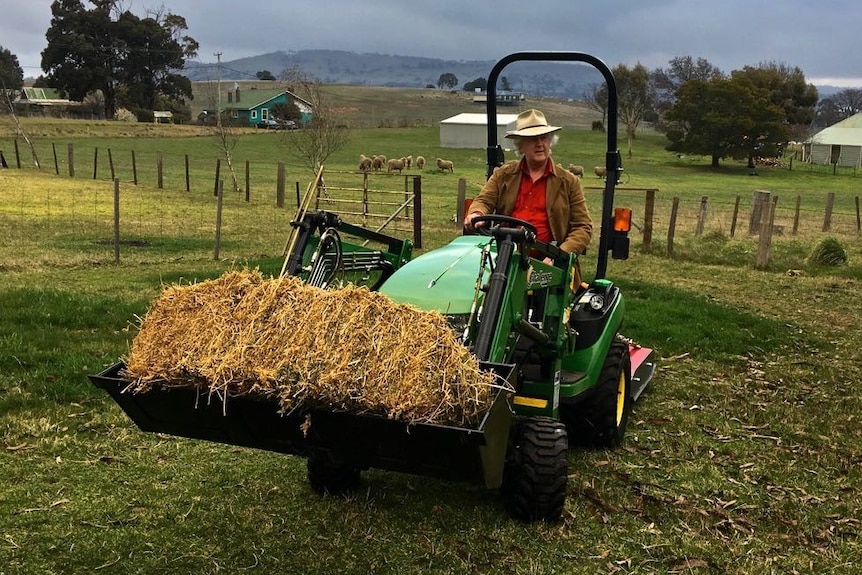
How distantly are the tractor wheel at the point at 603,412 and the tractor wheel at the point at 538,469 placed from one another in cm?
113

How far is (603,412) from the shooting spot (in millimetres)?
5180

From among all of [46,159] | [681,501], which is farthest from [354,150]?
[681,501]

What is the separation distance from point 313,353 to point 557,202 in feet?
8.26

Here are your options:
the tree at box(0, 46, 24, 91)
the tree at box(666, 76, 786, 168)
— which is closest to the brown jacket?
the tree at box(666, 76, 786, 168)

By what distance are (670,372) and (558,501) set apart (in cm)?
373

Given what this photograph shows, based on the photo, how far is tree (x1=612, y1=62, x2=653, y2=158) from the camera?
68.6m

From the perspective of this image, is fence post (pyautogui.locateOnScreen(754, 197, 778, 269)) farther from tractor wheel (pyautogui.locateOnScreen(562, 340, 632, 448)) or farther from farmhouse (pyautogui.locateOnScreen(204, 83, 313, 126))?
farmhouse (pyautogui.locateOnScreen(204, 83, 313, 126))

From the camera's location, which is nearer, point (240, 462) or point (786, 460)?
Answer: point (240, 462)

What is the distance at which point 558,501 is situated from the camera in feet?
13.3

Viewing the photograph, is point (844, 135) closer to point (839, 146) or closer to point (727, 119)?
point (839, 146)

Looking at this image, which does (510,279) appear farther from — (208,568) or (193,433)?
(208,568)

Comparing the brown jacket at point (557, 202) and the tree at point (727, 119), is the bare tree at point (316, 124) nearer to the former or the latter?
the brown jacket at point (557, 202)

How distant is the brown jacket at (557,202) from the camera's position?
5.18m

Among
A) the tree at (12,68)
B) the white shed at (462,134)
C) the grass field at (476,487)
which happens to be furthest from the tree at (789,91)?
the tree at (12,68)
